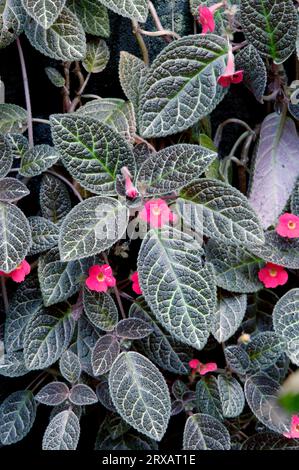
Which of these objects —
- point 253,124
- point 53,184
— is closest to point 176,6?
point 253,124

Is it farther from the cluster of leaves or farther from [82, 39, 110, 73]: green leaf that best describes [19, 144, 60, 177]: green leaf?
[82, 39, 110, 73]: green leaf

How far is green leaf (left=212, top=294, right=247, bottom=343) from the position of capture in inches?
37.5

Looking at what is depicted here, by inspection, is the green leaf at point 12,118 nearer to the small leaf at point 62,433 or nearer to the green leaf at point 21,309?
the green leaf at point 21,309

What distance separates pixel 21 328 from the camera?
98cm

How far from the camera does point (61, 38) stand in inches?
37.7

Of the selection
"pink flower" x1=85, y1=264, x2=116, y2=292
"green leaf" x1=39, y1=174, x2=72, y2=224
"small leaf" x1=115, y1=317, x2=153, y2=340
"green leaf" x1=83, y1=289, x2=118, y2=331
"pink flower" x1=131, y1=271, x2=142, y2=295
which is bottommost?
"small leaf" x1=115, y1=317, x2=153, y2=340

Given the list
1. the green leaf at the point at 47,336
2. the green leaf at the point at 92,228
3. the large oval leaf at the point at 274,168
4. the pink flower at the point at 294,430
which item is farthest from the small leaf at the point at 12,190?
the pink flower at the point at 294,430

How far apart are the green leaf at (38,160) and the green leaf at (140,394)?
13.8 inches

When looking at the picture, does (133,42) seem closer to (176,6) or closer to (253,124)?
(176,6)

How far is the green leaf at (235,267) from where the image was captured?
3.23 feet

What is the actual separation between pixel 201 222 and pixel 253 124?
36 cm

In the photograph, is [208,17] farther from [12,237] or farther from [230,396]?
[230,396]

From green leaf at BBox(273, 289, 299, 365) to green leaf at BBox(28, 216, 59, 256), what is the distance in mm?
409

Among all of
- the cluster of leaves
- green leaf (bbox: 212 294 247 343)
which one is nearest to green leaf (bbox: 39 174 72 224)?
the cluster of leaves
